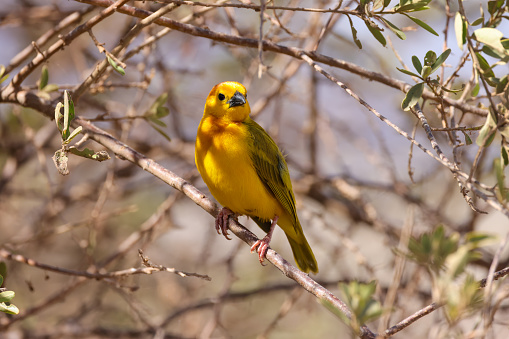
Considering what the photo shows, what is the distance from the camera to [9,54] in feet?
19.6

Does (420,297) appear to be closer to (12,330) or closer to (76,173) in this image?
(12,330)

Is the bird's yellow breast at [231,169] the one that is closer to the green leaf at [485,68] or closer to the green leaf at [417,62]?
the green leaf at [417,62]

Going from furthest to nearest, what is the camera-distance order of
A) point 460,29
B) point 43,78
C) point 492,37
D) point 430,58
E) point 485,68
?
1. point 43,78
2. point 430,58
3. point 485,68
4. point 460,29
5. point 492,37

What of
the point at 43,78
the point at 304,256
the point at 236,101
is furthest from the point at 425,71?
the point at 304,256

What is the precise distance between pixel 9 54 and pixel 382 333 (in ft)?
17.9

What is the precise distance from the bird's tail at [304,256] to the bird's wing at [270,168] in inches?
11.2

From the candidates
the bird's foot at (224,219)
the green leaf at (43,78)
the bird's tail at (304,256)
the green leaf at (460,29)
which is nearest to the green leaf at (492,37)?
the green leaf at (460,29)

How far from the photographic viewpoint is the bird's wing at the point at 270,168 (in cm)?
359

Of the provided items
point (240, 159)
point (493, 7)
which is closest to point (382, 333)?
point (493, 7)

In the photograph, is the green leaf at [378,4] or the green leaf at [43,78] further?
the green leaf at [43,78]

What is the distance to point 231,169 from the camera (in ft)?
11.2

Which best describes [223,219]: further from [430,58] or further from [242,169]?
[430,58]

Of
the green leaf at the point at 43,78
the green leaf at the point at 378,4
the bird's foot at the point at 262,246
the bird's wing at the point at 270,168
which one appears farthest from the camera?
the bird's wing at the point at 270,168

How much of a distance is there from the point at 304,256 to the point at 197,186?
4.42 ft
